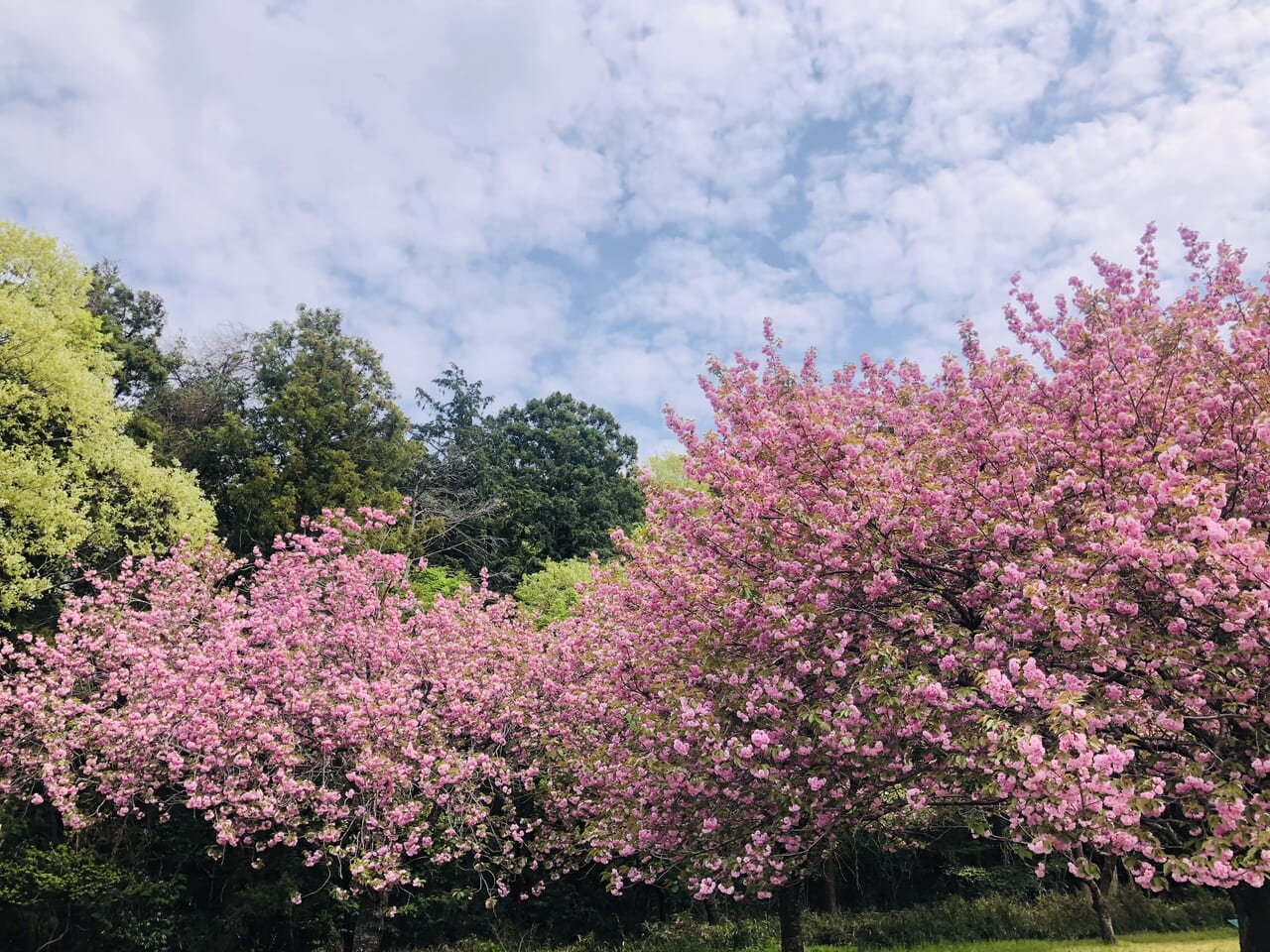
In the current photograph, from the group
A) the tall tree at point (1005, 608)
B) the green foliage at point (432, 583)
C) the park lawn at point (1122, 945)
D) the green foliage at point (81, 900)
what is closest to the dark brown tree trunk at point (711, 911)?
the park lawn at point (1122, 945)

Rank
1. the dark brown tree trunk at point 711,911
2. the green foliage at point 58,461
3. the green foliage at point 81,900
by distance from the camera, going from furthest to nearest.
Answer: the green foliage at point 58,461 → the dark brown tree trunk at point 711,911 → the green foliage at point 81,900

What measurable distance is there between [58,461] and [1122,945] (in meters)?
27.7

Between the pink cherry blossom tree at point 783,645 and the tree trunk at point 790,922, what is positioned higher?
the pink cherry blossom tree at point 783,645

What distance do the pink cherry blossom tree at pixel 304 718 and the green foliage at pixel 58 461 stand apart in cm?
478

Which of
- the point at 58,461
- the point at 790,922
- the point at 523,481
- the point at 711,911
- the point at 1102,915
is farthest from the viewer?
the point at 523,481

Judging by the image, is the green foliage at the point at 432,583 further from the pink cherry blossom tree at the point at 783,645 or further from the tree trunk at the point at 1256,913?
the tree trunk at the point at 1256,913

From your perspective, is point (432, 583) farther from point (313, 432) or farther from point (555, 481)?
point (555, 481)

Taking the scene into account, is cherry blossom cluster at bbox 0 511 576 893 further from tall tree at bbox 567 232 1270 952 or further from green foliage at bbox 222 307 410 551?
green foliage at bbox 222 307 410 551

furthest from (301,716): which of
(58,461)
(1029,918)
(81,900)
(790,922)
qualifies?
(1029,918)

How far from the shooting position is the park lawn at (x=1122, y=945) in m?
16.6

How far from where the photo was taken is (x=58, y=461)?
21.0 m

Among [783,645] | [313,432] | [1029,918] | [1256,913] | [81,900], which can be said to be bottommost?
[1029,918]

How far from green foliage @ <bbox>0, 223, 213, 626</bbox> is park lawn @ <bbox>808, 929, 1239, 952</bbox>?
793 inches

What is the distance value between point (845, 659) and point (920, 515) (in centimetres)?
173
